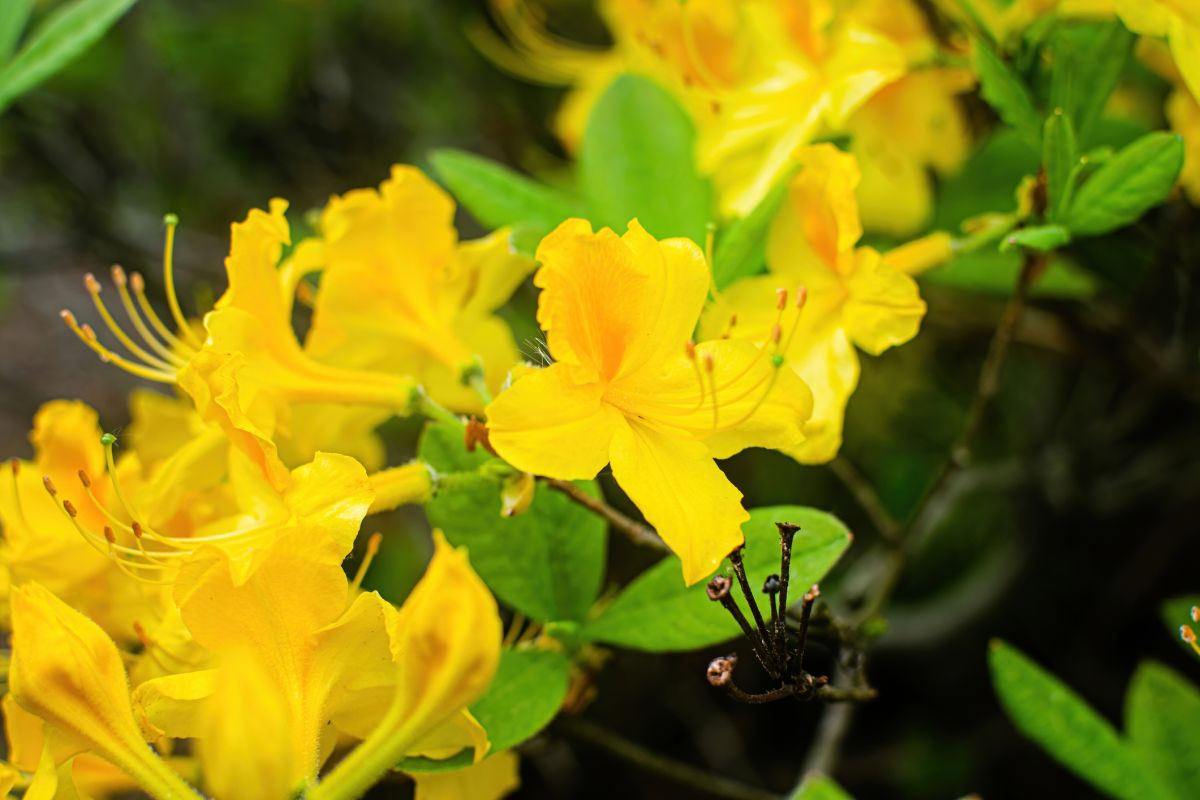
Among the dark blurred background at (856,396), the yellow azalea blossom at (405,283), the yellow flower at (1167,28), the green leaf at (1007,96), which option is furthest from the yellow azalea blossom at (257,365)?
the yellow flower at (1167,28)

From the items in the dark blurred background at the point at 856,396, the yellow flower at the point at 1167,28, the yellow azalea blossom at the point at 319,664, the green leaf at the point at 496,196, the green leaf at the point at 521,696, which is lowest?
the dark blurred background at the point at 856,396

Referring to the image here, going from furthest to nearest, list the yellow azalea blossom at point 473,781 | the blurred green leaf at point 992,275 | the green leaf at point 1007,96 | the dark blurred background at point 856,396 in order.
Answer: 1. the dark blurred background at point 856,396
2. the blurred green leaf at point 992,275
3. the green leaf at point 1007,96
4. the yellow azalea blossom at point 473,781

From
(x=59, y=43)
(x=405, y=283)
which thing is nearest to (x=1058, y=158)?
(x=405, y=283)

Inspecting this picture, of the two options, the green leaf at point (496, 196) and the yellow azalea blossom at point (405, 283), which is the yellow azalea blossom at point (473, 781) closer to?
the yellow azalea blossom at point (405, 283)

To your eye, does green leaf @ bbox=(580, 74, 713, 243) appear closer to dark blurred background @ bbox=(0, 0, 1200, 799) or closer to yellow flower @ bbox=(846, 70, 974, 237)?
yellow flower @ bbox=(846, 70, 974, 237)

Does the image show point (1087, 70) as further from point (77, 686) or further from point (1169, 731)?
point (77, 686)

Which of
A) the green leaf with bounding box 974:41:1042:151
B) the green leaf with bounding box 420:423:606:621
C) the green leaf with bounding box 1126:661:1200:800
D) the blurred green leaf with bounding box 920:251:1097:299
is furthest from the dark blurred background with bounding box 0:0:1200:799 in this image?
the green leaf with bounding box 1126:661:1200:800

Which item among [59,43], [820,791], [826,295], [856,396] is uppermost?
[59,43]

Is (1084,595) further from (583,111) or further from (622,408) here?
(622,408)
